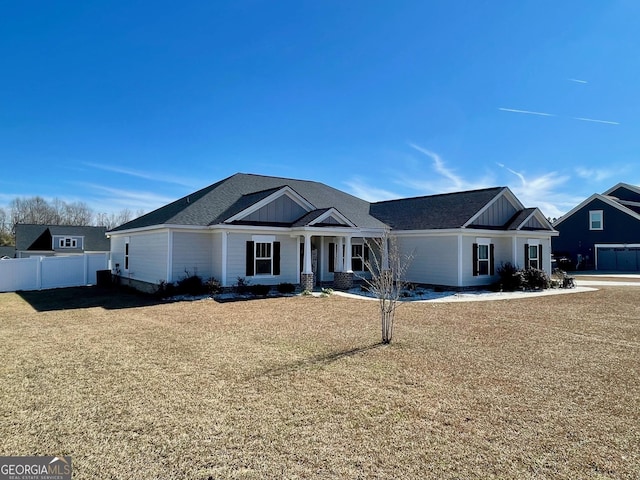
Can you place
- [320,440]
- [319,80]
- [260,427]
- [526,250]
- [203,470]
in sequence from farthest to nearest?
[526,250] → [319,80] → [260,427] → [320,440] → [203,470]

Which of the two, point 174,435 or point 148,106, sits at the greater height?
point 148,106

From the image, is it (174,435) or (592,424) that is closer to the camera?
(174,435)

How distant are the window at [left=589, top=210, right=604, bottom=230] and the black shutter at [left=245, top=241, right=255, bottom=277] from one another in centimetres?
3290

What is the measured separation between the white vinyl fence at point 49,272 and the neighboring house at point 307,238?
4.46ft

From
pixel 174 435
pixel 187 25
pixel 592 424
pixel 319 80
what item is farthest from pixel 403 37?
pixel 174 435

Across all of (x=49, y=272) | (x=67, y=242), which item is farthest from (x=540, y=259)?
(x=67, y=242)

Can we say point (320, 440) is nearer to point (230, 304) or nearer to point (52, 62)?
point (230, 304)

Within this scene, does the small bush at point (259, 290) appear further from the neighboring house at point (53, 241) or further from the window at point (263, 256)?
the neighboring house at point (53, 241)

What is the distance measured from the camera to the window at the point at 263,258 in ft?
59.0

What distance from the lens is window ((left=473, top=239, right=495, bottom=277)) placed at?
19453mm

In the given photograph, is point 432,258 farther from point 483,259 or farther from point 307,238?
point 307,238

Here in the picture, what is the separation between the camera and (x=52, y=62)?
1491cm

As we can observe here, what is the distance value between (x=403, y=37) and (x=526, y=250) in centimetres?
1283

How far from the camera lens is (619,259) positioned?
34281 mm
